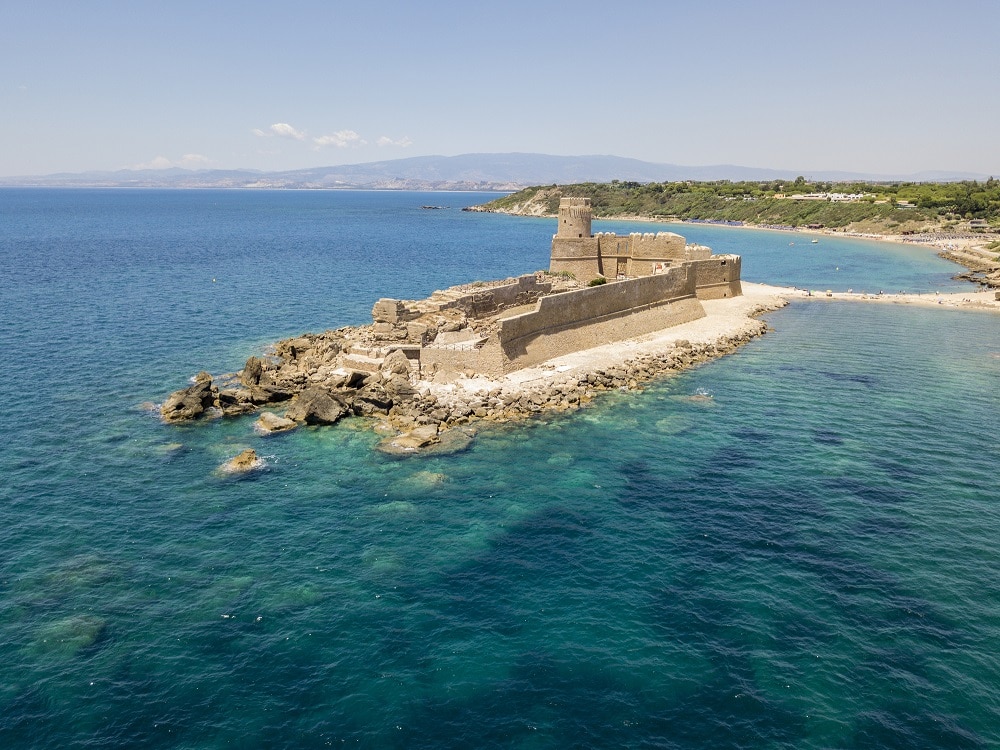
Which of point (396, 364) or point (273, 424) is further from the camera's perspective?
point (396, 364)

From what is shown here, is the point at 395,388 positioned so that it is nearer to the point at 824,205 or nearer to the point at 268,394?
the point at 268,394

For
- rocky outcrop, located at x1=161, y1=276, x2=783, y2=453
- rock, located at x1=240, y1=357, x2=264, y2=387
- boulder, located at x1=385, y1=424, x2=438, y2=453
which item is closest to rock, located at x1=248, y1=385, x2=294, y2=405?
rocky outcrop, located at x1=161, y1=276, x2=783, y2=453

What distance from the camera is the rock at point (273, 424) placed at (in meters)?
31.7

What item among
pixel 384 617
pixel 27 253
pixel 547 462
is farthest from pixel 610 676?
pixel 27 253

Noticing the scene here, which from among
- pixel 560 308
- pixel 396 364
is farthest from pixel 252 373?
pixel 560 308

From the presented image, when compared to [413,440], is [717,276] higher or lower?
higher

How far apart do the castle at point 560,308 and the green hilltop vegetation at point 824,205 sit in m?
88.1

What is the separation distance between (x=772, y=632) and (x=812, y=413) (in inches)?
719

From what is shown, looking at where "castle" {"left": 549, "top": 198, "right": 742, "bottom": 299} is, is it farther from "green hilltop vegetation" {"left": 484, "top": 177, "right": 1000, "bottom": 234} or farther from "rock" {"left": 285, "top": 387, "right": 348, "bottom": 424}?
"green hilltop vegetation" {"left": 484, "top": 177, "right": 1000, "bottom": 234}

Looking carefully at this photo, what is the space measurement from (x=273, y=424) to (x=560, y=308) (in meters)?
17.9

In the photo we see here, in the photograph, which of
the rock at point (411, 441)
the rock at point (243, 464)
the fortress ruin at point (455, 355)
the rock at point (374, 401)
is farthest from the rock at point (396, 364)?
the rock at point (243, 464)

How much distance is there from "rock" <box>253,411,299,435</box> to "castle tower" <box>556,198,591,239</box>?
99.7 feet

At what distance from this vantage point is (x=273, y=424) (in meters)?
31.8

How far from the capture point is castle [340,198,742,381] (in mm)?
37219
